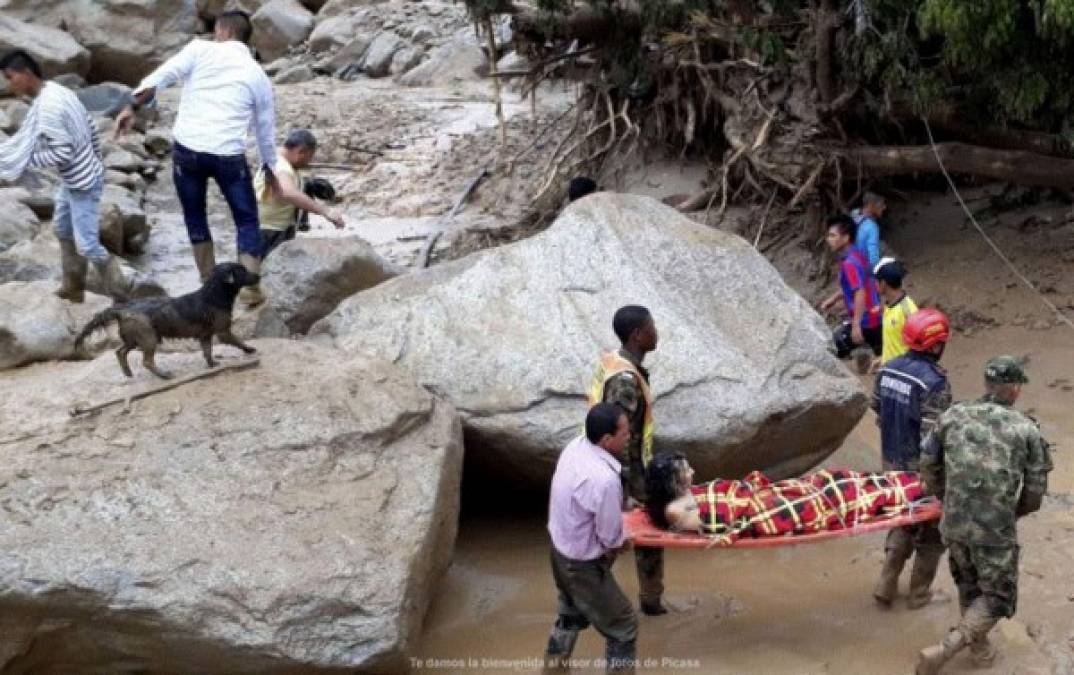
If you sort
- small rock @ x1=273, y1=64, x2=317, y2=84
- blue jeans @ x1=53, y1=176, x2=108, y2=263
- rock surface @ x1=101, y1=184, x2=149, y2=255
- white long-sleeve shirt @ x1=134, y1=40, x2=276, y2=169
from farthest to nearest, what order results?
small rock @ x1=273, y1=64, x2=317, y2=84
rock surface @ x1=101, y1=184, x2=149, y2=255
blue jeans @ x1=53, y1=176, x2=108, y2=263
white long-sleeve shirt @ x1=134, y1=40, x2=276, y2=169

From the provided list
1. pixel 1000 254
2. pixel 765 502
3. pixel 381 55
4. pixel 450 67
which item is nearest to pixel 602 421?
pixel 765 502

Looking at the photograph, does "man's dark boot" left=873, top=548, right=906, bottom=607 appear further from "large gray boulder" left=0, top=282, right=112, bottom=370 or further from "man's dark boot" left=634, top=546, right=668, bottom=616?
"large gray boulder" left=0, top=282, right=112, bottom=370

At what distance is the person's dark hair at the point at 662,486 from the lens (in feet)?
16.5

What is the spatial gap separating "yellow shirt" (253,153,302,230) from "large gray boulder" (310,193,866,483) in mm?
1340

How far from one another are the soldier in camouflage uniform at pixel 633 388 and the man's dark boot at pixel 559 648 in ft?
1.90

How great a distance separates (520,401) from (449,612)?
3.49ft

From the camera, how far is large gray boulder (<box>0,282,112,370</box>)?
21.9ft

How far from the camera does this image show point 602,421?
4.50m

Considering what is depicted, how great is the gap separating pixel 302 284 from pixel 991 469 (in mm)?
4093

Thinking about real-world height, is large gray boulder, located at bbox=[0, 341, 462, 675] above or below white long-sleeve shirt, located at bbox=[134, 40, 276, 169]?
below

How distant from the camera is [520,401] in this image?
606cm

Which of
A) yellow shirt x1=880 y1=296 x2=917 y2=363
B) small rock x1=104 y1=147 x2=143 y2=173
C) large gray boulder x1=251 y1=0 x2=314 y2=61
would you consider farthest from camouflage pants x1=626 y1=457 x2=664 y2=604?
large gray boulder x1=251 y1=0 x2=314 y2=61

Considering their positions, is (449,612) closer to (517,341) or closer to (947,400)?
(517,341)

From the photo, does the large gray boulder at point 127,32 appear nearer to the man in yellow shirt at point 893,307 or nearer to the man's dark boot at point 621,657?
the man in yellow shirt at point 893,307
